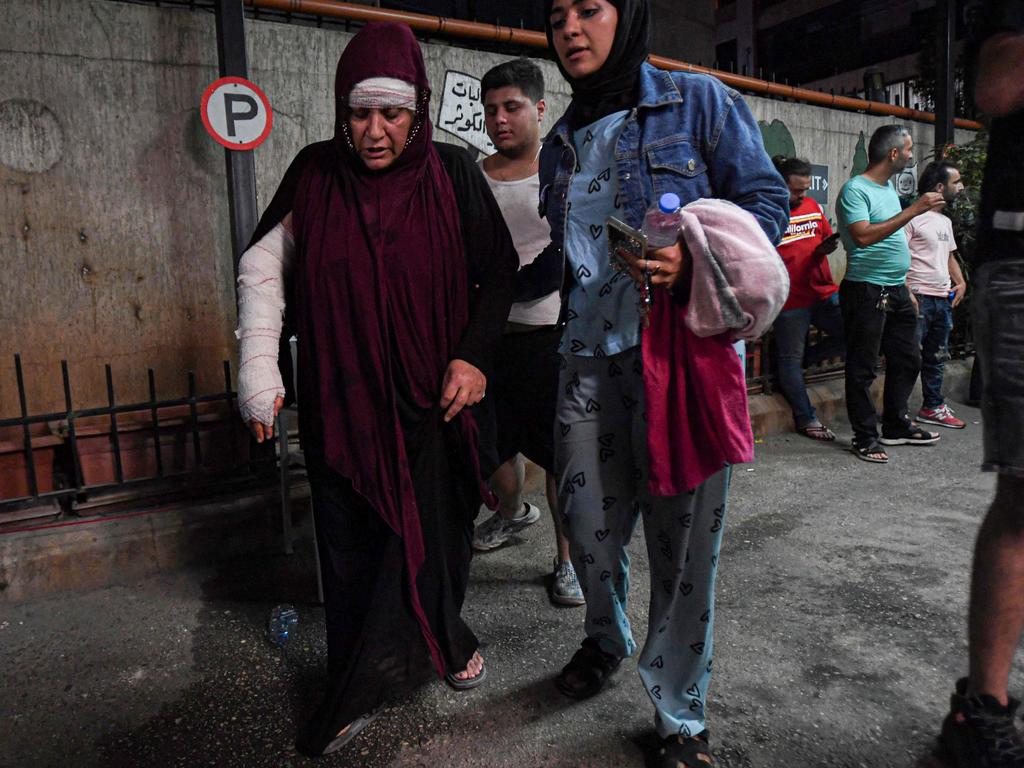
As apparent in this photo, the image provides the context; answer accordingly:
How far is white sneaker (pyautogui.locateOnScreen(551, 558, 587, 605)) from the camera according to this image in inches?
116

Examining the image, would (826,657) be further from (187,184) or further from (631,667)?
(187,184)

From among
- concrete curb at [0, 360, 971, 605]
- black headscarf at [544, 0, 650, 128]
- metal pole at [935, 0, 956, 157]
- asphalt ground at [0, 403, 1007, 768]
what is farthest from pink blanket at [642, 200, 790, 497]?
metal pole at [935, 0, 956, 157]

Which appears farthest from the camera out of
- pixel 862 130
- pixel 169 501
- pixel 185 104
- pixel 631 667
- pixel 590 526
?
pixel 862 130

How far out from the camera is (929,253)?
18.6 feet

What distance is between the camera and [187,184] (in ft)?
14.0

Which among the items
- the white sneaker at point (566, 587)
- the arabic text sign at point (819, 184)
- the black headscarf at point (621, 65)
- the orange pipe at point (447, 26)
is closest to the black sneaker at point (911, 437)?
the orange pipe at point (447, 26)

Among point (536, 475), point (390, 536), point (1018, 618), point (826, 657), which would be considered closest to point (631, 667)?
point (826, 657)

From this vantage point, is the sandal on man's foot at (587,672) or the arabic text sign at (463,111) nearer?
the sandal on man's foot at (587,672)

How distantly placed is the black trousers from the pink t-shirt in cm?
73

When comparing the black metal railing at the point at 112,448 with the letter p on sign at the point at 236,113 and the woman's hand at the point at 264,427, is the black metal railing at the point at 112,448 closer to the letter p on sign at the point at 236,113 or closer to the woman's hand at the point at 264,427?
the letter p on sign at the point at 236,113

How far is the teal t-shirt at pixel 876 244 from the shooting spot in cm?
483

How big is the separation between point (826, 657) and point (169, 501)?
2.96 meters

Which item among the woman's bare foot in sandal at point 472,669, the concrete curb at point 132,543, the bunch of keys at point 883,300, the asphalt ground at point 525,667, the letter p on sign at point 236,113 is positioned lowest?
the asphalt ground at point 525,667

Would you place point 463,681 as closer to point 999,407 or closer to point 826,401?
point 999,407
